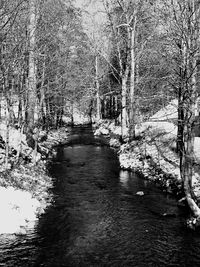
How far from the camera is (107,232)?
1091 cm

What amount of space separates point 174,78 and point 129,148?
12.9 meters

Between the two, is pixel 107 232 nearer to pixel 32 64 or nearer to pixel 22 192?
pixel 22 192


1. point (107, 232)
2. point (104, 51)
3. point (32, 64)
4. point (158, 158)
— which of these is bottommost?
point (107, 232)

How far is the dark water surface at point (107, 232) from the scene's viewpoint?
357 inches

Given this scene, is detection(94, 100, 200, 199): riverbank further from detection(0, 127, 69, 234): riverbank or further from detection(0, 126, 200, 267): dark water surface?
detection(0, 127, 69, 234): riverbank

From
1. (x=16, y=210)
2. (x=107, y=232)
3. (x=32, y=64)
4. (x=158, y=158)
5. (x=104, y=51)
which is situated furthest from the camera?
(x=104, y=51)

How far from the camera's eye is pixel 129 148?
81.4 ft

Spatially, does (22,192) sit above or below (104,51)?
below

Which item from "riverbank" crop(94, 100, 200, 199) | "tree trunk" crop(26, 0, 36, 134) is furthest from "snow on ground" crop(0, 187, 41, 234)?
"riverbank" crop(94, 100, 200, 199)

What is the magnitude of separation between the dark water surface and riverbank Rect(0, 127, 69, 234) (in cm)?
53

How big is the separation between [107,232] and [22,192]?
436cm

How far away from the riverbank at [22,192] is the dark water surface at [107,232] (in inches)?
20.9

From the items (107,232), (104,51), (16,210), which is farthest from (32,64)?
(104,51)

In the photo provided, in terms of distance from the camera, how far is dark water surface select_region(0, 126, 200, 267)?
9.07 m
